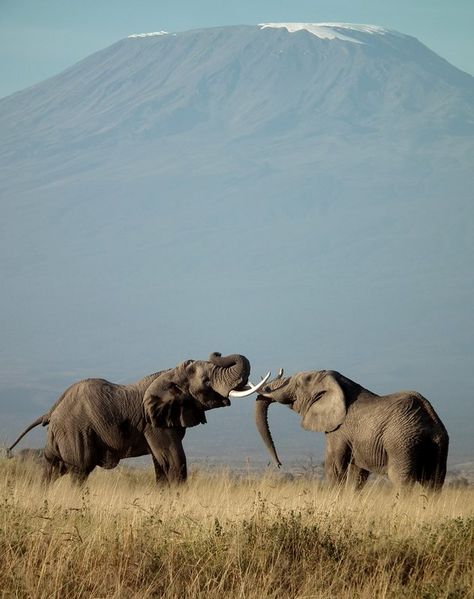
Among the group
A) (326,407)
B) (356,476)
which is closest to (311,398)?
(326,407)

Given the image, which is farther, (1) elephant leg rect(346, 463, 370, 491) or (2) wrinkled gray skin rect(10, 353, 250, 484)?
(1) elephant leg rect(346, 463, 370, 491)

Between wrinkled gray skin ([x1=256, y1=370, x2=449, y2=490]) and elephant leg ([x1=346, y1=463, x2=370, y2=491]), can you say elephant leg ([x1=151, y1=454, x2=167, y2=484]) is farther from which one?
elephant leg ([x1=346, y1=463, x2=370, y2=491])

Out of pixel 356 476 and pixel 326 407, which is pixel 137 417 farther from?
pixel 356 476

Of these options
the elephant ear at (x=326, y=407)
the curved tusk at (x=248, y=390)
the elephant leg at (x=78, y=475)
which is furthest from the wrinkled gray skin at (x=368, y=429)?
the elephant leg at (x=78, y=475)

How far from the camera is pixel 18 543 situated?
12.6 meters

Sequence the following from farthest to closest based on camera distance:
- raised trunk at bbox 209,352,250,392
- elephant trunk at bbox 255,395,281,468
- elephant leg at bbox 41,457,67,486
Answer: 1. elephant trunk at bbox 255,395,281,468
2. elephant leg at bbox 41,457,67,486
3. raised trunk at bbox 209,352,250,392

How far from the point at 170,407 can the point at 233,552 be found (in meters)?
5.73

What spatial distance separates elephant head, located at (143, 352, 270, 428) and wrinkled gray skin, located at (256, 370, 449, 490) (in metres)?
1.17

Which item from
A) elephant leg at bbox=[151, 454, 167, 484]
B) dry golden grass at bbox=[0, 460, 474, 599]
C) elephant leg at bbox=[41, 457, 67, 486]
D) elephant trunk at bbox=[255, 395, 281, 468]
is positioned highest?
elephant trunk at bbox=[255, 395, 281, 468]

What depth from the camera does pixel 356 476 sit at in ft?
61.1

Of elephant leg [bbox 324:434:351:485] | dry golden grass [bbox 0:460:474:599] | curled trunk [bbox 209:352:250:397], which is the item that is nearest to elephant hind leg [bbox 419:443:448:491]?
elephant leg [bbox 324:434:351:485]

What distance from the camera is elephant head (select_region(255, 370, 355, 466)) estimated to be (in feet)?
Result: 61.3

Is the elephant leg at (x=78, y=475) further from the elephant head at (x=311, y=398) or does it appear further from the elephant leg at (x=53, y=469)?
the elephant head at (x=311, y=398)

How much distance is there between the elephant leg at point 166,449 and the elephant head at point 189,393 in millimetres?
115
